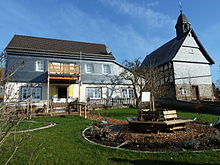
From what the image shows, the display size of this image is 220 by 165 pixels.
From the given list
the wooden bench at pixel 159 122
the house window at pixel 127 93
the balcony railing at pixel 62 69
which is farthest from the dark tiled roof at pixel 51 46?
the wooden bench at pixel 159 122

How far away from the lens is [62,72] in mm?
16344

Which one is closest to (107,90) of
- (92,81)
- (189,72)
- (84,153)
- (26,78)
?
(92,81)

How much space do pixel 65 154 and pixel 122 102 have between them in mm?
15448

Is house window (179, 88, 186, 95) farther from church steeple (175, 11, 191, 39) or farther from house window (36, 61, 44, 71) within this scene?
house window (36, 61, 44, 71)

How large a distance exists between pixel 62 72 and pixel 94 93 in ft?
15.8

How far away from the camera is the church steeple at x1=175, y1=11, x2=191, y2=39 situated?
938 inches

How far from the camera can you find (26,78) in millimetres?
16625

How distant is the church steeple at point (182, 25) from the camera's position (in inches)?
938

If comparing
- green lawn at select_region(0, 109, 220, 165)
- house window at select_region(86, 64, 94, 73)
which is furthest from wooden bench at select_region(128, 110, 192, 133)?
house window at select_region(86, 64, 94, 73)

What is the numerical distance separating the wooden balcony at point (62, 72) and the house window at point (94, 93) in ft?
9.37

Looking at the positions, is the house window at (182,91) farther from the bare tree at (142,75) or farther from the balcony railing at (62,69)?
the balcony railing at (62,69)

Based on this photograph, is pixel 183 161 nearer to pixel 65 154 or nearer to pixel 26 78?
pixel 65 154

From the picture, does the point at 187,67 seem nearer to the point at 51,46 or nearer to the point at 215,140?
the point at 51,46

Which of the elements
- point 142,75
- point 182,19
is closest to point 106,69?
point 142,75
